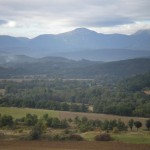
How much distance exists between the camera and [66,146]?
143 ft

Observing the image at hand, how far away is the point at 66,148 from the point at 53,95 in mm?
67695

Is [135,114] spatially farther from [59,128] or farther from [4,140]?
[4,140]

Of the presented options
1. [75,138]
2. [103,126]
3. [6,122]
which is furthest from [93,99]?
[75,138]

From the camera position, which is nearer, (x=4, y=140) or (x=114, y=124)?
(x=4, y=140)

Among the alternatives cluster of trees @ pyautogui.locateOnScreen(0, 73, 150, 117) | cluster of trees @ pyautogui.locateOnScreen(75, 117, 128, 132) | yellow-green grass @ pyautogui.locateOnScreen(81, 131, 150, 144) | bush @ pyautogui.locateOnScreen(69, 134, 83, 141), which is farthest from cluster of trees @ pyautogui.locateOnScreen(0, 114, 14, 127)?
cluster of trees @ pyautogui.locateOnScreen(0, 73, 150, 117)

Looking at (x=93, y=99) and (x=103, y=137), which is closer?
(x=103, y=137)

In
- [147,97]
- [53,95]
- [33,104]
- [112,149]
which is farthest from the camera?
[53,95]

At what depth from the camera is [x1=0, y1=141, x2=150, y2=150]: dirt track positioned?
42.2 m

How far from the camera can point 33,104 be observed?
90.7 metres

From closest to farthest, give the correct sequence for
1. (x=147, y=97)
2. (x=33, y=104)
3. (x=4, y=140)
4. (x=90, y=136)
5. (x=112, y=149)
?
1. (x=112, y=149)
2. (x=4, y=140)
3. (x=90, y=136)
4. (x=33, y=104)
5. (x=147, y=97)

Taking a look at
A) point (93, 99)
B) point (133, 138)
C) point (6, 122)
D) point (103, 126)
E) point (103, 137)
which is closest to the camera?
point (103, 137)

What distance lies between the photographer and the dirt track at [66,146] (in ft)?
139

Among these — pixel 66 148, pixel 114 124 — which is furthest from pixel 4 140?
pixel 114 124

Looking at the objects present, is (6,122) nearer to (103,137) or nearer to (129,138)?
(103,137)
